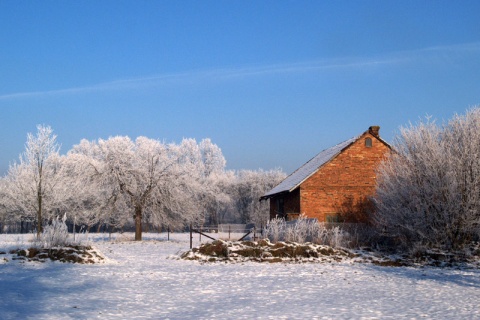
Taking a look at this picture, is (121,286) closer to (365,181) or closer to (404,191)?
(404,191)

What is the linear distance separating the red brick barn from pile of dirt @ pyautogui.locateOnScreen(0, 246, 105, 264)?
13.8 metres

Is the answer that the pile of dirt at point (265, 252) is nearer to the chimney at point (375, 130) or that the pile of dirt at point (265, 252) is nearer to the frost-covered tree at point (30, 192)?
the chimney at point (375, 130)

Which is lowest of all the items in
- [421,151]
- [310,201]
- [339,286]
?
[339,286]

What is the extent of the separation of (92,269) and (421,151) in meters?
14.4

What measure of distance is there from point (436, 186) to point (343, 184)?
32.5 feet

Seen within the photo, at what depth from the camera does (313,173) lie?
29344 mm

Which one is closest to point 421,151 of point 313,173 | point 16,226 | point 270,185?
point 313,173

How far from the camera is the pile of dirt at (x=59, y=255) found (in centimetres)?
1739

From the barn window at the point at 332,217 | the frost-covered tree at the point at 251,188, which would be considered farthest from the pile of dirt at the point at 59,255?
the frost-covered tree at the point at 251,188

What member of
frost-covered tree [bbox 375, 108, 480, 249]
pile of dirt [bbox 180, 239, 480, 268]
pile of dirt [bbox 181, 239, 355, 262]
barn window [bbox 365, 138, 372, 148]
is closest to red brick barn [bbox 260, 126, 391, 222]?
barn window [bbox 365, 138, 372, 148]

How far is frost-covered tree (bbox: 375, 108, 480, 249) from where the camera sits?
64.1 ft

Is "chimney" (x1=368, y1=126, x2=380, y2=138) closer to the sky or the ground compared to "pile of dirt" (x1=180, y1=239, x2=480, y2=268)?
closer to the sky

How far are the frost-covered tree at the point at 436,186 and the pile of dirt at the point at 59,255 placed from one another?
12968 mm

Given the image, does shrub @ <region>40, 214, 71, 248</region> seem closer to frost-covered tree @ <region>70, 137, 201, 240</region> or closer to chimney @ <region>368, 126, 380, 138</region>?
frost-covered tree @ <region>70, 137, 201, 240</region>
